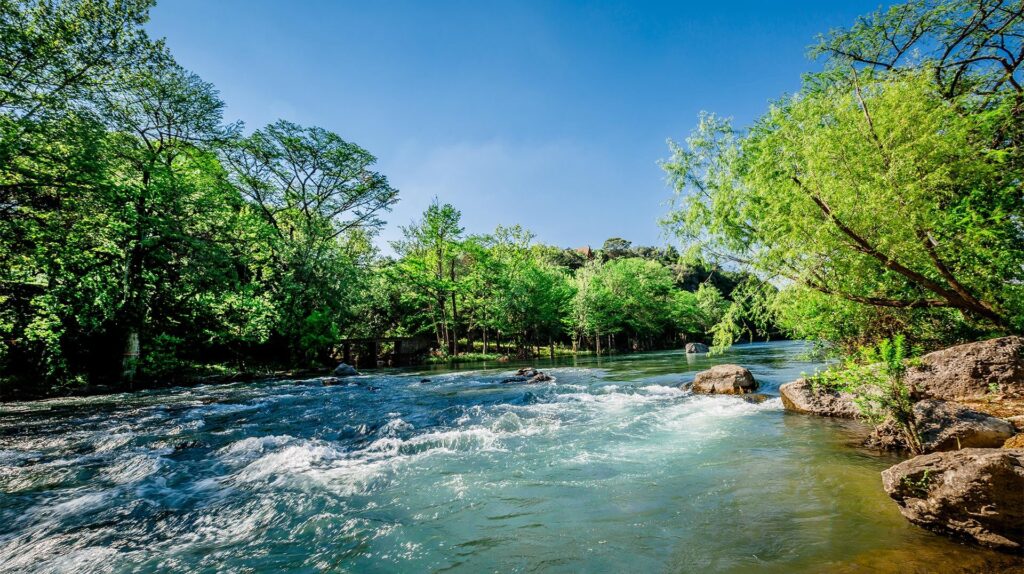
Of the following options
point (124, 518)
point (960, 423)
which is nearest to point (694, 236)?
point (960, 423)

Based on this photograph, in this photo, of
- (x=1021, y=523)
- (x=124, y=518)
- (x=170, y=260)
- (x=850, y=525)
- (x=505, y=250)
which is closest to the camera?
(x=1021, y=523)

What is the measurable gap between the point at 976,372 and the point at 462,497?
383 inches

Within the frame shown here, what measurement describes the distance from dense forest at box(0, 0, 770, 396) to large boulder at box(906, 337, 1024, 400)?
10.6ft

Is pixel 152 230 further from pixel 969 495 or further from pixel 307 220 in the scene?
pixel 969 495

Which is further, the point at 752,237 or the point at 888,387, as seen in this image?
the point at 752,237

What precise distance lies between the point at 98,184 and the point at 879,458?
21.1 metres

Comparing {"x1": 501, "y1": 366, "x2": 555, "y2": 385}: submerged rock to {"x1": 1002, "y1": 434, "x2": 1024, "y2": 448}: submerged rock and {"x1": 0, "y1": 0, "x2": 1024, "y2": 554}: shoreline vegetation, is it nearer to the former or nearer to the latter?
{"x1": 0, "y1": 0, "x2": 1024, "y2": 554}: shoreline vegetation

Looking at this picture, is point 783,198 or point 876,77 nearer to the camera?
point 783,198

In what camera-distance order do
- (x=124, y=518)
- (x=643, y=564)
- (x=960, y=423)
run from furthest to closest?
(x=960, y=423) → (x=124, y=518) → (x=643, y=564)

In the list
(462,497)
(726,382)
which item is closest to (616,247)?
(726,382)

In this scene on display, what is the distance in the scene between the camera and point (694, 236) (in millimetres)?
10977

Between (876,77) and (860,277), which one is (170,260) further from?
(876,77)

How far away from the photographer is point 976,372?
7.14 meters

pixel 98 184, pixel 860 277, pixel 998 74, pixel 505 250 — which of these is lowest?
pixel 860 277
